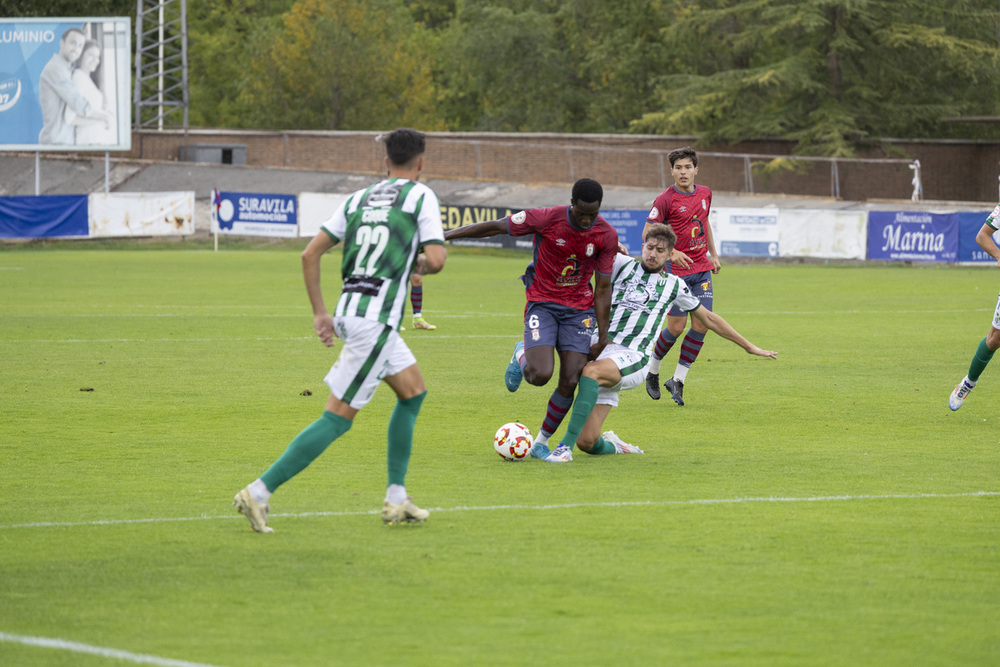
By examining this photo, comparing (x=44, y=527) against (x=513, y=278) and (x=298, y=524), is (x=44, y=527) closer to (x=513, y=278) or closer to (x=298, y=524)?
(x=298, y=524)

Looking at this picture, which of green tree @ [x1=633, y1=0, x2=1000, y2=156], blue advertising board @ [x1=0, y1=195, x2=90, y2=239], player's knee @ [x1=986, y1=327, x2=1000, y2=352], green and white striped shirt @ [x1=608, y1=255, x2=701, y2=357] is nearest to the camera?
green and white striped shirt @ [x1=608, y1=255, x2=701, y2=357]

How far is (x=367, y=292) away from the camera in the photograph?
6289 millimetres

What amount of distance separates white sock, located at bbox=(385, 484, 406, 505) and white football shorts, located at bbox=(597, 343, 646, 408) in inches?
95.2

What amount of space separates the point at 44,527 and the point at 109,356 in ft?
27.8

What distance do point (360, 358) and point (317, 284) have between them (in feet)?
1.46

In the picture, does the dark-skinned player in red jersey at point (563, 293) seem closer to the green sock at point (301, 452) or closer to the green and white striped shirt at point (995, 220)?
the green sock at point (301, 452)

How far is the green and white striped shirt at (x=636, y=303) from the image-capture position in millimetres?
8883

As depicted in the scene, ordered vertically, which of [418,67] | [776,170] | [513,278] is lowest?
[513,278]

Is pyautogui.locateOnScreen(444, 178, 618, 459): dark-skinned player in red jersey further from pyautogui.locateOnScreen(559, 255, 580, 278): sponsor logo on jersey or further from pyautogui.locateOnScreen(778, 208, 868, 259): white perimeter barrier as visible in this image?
pyautogui.locateOnScreen(778, 208, 868, 259): white perimeter barrier

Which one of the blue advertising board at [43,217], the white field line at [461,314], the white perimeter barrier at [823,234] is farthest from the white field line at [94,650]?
the blue advertising board at [43,217]

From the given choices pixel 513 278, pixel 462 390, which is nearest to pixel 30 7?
pixel 513 278

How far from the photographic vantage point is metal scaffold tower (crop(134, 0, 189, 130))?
1966 inches

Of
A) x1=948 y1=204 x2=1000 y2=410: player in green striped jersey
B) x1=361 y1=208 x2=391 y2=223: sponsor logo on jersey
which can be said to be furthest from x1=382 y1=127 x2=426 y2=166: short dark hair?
x1=948 y1=204 x2=1000 y2=410: player in green striped jersey

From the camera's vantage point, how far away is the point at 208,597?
5234 mm
